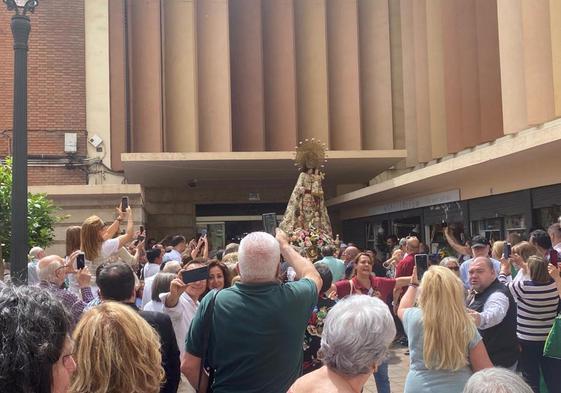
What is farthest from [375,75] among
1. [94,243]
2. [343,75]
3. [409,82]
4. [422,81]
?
[94,243]

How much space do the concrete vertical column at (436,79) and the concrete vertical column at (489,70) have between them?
8.17 ft

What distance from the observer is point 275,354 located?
3463 mm

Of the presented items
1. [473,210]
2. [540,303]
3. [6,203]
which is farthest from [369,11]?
[540,303]

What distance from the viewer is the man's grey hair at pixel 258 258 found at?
349 cm

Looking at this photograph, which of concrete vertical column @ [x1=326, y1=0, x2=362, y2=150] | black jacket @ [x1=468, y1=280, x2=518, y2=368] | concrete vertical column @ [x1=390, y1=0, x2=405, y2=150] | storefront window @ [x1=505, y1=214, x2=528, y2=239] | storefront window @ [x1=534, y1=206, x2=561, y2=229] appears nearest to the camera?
black jacket @ [x1=468, y1=280, x2=518, y2=368]

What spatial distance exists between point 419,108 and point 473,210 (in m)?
6.29

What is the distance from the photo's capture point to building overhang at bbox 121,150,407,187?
16828 mm

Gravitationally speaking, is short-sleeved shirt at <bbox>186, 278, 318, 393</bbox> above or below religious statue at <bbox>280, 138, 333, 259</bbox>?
below

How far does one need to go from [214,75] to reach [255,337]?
18.2 metres

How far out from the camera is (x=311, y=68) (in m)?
22.0

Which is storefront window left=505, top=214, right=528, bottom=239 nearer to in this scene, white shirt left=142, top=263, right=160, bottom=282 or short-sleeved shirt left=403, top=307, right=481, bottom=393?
white shirt left=142, top=263, right=160, bottom=282

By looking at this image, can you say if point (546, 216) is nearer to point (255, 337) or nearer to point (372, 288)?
point (372, 288)

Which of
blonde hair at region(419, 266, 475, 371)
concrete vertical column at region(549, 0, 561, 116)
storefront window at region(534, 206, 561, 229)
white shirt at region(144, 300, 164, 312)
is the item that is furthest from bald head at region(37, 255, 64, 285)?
concrete vertical column at region(549, 0, 561, 116)

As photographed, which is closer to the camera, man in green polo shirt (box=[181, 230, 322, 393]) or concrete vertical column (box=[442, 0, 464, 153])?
man in green polo shirt (box=[181, 230, 322, 393])
